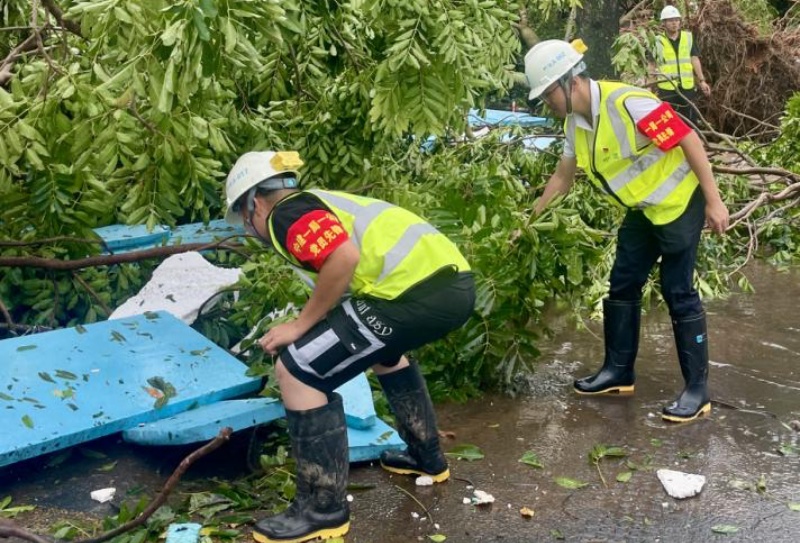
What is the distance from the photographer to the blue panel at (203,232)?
5828 mm

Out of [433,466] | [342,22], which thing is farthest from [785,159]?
[433,466]

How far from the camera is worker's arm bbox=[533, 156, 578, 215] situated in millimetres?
4553

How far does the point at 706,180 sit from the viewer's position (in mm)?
4113

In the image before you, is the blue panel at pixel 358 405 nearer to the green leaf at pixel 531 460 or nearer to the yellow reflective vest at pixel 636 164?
the green leaf at pixel 531 460

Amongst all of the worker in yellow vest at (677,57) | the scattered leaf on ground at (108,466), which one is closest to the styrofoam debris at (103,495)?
the scattered leaf on ground at (108,466)

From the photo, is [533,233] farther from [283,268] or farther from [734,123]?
[734,123]

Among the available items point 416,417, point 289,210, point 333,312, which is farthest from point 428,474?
point 289,210

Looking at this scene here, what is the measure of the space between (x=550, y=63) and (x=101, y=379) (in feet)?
7.68

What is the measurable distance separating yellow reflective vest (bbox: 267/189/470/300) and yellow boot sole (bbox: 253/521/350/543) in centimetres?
83

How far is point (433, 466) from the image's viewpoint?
12.1 feet

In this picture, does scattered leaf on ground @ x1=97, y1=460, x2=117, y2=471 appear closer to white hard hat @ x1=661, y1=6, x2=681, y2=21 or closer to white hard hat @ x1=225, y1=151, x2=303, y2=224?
white hard hat @ x1=225, y1=151, x2=303, y2=224

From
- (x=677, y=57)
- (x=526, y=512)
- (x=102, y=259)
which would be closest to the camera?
(x=526, y=512)

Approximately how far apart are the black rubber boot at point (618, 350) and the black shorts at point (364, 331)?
166 centimetres

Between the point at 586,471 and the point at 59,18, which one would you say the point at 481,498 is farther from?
the point at 59,18
